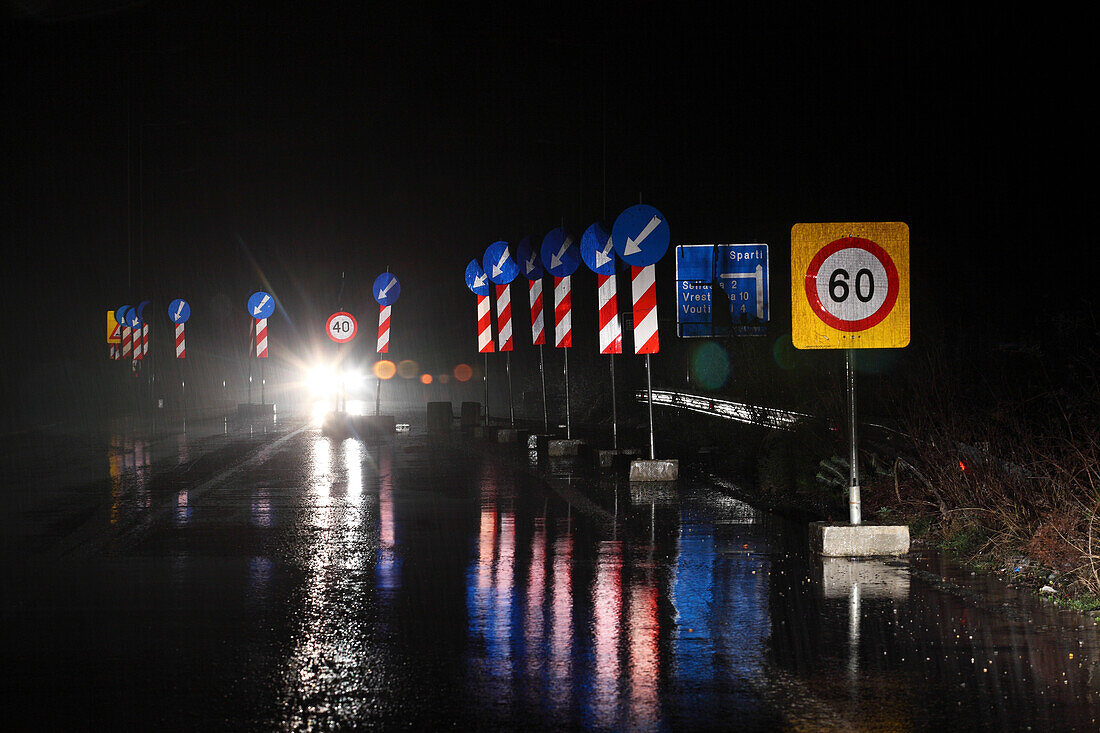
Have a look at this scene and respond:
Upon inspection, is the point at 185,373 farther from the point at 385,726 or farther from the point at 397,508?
the point at 385,726

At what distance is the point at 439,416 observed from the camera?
24.6 metres

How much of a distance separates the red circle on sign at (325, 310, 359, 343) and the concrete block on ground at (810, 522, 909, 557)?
1853 centimetres

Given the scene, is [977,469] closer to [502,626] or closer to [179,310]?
[502,626]

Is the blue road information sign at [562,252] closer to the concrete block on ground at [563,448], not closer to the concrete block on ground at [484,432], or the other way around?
the concrete block on ground at [563,448]

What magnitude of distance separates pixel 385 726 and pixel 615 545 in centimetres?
485

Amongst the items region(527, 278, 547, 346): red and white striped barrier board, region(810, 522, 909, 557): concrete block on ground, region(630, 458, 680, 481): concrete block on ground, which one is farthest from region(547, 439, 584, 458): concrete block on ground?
region(810, 522, 909, 557): concrete block on ground

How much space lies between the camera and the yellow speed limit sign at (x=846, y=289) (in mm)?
9070

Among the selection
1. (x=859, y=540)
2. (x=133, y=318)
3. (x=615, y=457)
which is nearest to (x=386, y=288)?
(x=615, y=457)

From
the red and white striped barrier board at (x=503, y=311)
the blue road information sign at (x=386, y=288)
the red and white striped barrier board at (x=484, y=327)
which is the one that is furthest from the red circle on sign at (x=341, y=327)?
the red and white striped barrier board at (x=503, y=311)

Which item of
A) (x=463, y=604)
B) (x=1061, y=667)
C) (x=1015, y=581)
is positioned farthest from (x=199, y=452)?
(x=1061, y=667)

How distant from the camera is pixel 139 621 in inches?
272

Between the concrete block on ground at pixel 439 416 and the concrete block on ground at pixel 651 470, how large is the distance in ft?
36.0

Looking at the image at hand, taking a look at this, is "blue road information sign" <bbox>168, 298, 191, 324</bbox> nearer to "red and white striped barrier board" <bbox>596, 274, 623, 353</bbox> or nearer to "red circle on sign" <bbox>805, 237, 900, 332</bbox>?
"red and white striped barrier board" <bbox>596, 274, 623, 353</bbox>

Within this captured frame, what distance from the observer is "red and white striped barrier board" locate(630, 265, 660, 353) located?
14520mm
